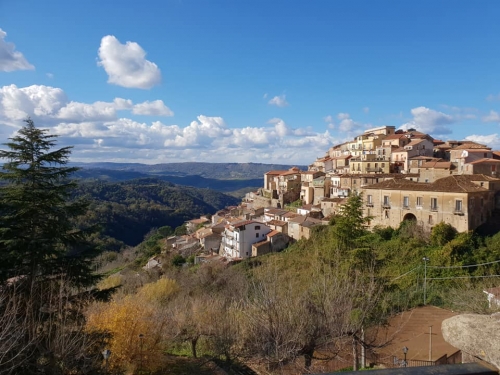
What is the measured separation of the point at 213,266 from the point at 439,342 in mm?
27483

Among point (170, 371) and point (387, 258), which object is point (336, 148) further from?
point (170, 371)

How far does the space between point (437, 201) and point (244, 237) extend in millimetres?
24858

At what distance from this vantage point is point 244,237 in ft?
158

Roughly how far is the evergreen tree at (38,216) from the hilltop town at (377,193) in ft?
87.4

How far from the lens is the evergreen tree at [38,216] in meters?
10.9

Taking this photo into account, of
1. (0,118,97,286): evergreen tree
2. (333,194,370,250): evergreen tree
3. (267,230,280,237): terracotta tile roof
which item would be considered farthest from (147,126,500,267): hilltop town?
(0,118,97,286): evergreen tree

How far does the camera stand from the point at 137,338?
13695 mm

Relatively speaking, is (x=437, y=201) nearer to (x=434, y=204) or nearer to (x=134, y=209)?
(x=434, y=204)

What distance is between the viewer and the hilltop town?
30984 millimetres

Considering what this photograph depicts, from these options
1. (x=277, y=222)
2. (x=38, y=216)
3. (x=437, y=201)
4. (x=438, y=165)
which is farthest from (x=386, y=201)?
(x=38, y=216)

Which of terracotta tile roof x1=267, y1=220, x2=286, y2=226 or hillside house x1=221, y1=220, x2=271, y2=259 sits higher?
terracotta tile roof x1=267, y1=220, x2=286, y2=226

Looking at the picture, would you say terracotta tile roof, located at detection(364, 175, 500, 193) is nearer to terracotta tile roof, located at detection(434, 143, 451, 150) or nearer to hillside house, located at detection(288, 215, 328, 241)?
hillside house, located at detection(288, 215, 328, 241)

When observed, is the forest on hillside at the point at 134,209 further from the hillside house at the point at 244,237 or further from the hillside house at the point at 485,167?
the hillside house at the point at 485,167

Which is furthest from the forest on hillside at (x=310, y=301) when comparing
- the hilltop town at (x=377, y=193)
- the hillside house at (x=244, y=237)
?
the hillside house at (x=244, y=237)
